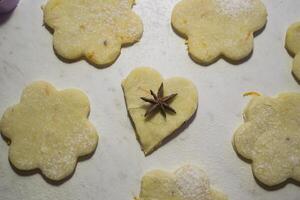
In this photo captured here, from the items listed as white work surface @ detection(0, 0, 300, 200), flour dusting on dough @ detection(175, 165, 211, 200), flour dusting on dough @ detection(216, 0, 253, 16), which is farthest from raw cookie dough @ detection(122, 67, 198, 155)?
flour dusting on dough @ detection(216, 0, 253, 16)

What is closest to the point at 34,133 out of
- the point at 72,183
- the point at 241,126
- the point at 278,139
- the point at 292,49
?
the point at 72,183

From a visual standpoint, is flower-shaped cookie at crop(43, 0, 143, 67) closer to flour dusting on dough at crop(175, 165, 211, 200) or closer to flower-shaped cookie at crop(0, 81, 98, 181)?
flower-shaped cookie at crop(0, 81, 98, 181)

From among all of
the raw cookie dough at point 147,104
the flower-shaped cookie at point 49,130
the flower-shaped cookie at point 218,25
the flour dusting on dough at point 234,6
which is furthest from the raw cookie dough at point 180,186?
the flour dusting on dough at point 234,6

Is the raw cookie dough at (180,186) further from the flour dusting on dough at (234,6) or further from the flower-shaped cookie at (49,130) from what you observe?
the flour dusting on dough at (234,6)

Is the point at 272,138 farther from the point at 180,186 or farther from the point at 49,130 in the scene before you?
the point at 49,130

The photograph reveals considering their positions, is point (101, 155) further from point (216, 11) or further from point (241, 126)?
point (216, 11)
